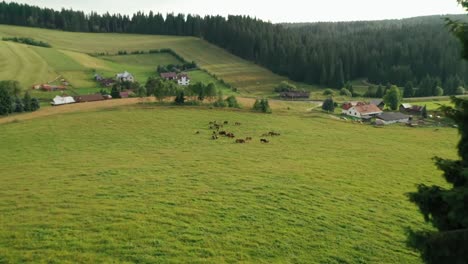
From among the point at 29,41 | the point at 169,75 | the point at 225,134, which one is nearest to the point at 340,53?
the point at 169,75

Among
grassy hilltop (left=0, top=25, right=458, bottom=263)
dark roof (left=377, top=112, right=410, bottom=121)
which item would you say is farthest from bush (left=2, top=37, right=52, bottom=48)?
dark roof (left=377, top=112, right=410, bottom=121)

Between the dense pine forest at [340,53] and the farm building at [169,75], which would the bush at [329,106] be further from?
the farm building at [169,75]

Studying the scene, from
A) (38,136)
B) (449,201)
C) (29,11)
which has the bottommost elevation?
(38,136)

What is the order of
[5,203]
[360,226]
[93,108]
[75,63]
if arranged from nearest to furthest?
[360,226]
[5,203]
[93,108]
[75,63]

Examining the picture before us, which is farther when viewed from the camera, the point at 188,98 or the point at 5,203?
the point at 188,98

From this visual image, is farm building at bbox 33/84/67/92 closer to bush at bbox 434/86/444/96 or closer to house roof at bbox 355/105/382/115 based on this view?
house roof at bbox 355/105/382/115

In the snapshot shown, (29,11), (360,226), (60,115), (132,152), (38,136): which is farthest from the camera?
(29,11)

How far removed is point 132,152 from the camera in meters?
38.6

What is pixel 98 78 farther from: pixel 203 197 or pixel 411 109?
pixel 203 197

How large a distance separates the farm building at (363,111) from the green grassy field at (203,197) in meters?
25.2

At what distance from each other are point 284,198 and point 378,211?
5.73m

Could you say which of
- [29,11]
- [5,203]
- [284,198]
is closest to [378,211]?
[284,198]

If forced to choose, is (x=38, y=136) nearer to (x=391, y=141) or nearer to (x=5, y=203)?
(x=5, y=203)

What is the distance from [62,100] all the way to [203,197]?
6861 cm
